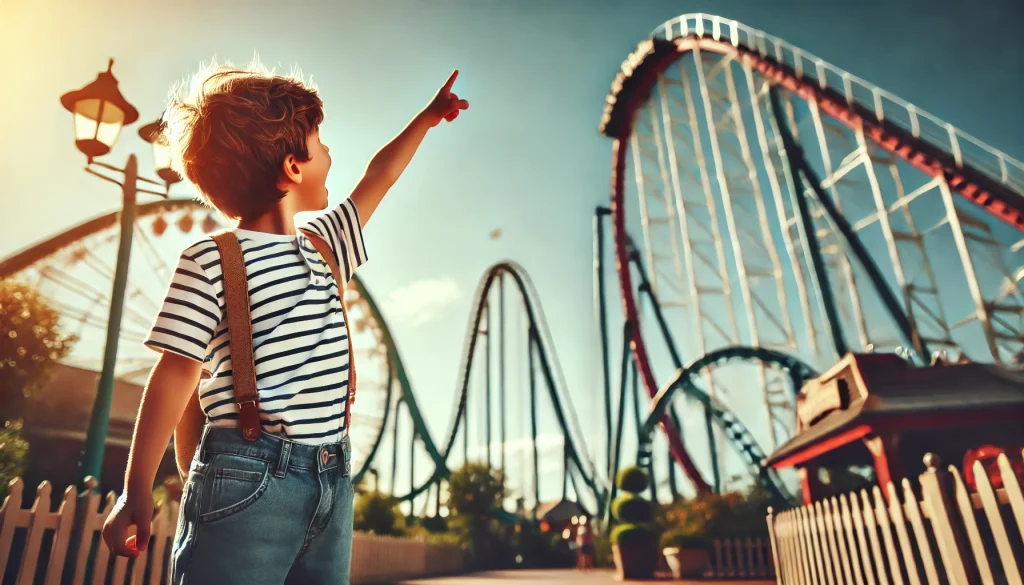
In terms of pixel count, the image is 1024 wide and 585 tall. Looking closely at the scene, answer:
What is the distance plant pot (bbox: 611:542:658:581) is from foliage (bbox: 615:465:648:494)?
2.59 meters

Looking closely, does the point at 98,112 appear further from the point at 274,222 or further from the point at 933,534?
the point at 933,534

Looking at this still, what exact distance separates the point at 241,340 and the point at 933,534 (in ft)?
10.6

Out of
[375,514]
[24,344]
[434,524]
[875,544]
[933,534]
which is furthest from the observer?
[434,524]

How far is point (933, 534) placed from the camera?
2.89 metres

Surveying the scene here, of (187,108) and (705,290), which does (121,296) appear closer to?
(187,108)

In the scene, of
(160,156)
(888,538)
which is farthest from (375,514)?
(888,538)

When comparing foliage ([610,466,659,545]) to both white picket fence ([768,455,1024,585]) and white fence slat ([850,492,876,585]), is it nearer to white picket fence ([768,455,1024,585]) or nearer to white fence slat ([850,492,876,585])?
white picket fence ([768,455,1024,585])

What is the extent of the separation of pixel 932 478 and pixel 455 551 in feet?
45.6

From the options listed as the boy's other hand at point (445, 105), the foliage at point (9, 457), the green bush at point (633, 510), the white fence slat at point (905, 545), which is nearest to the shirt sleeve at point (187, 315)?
the boy's other hand at point (445, 105)

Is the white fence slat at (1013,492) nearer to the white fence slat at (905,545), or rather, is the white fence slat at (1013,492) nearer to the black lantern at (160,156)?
the white fence slat at (905,545)

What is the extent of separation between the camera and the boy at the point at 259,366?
0.88 m

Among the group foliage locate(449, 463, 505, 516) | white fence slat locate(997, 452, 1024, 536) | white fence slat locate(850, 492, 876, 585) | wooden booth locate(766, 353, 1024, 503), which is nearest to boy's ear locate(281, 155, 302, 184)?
white fence slat locate(997, 452, 1024, 536)

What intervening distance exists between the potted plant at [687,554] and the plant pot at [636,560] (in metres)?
0.29

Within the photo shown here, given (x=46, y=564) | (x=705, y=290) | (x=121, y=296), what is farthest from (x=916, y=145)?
(x=46, y=564)
